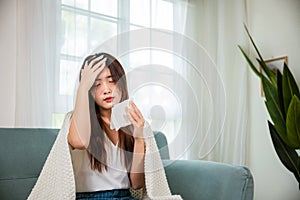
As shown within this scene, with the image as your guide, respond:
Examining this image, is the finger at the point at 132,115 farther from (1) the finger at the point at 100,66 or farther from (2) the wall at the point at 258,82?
(2) the wall at the point at 258,82

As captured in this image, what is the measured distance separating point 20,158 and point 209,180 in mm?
724

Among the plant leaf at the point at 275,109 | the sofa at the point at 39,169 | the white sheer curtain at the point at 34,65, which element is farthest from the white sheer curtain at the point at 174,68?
the plant leaf at the point at 275,109

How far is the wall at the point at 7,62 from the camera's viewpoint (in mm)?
1697

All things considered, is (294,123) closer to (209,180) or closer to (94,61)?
(209,180)

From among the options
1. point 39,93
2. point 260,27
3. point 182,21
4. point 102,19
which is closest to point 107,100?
point 39,93

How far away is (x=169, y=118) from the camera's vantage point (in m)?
1.04

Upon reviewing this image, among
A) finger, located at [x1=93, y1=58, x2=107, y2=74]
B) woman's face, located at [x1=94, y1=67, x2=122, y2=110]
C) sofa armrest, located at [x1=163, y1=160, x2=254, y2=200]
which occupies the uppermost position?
finger, located at [x1=93, y1=58, x2=107, y2=74]

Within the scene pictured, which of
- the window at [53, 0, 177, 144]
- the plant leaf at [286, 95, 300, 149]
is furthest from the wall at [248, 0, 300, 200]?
the window at [53, 0, 177, 144]

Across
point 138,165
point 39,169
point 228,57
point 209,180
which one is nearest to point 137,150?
point 138,165

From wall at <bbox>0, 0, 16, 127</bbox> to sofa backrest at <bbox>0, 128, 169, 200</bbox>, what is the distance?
1.05ft

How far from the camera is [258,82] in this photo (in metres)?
2.34

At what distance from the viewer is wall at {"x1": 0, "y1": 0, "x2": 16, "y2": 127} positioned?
1.70 meters

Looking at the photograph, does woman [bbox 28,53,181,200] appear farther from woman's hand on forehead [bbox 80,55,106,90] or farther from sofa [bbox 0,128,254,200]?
sofa [bbox 0,128,254,200]

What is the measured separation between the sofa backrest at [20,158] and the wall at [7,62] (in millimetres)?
319
